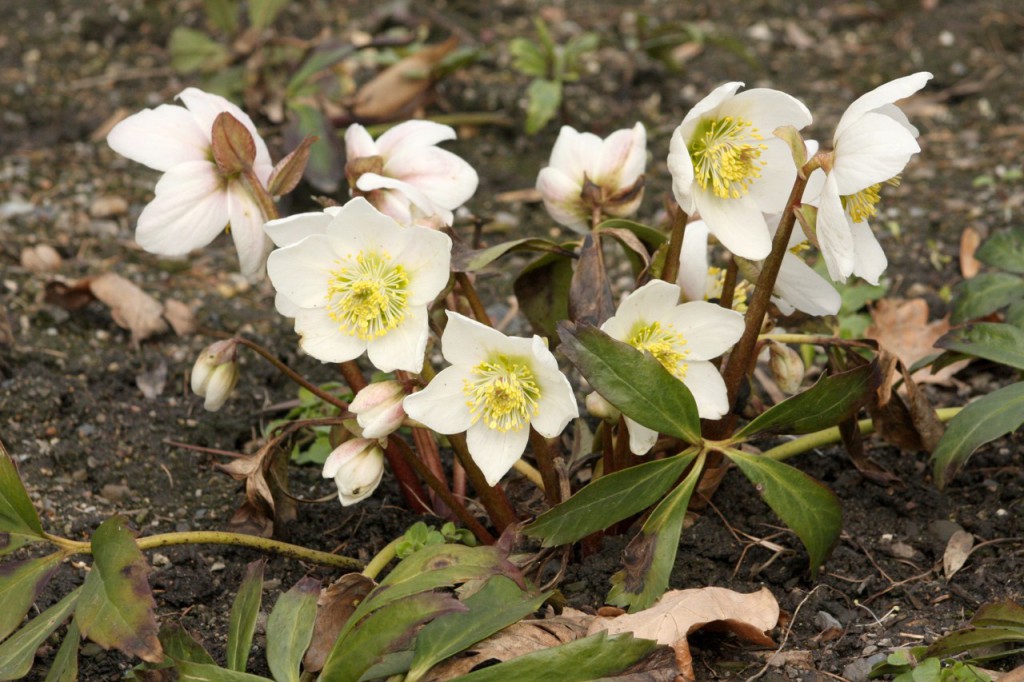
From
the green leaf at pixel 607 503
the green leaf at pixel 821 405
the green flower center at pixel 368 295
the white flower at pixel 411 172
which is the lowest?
the green leaf at pixel 607 503

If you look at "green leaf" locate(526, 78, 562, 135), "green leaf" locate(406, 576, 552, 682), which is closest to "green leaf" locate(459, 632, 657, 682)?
"green leaf" locate(406, 576, 552, 682)

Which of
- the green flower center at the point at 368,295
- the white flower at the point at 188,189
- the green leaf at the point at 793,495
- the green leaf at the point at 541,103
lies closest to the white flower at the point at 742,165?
the green leaf at the point at 793,495

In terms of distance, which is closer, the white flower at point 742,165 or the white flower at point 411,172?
the white flower at point 742,165

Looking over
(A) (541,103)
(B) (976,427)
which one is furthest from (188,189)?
(A) (541,103)

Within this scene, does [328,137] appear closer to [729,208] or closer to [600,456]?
[600,456]

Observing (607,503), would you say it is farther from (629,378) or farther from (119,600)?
(119,600)

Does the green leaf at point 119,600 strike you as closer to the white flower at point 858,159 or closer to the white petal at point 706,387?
the white petal at point 706,387

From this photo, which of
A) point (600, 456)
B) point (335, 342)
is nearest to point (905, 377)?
point (600, 456)
